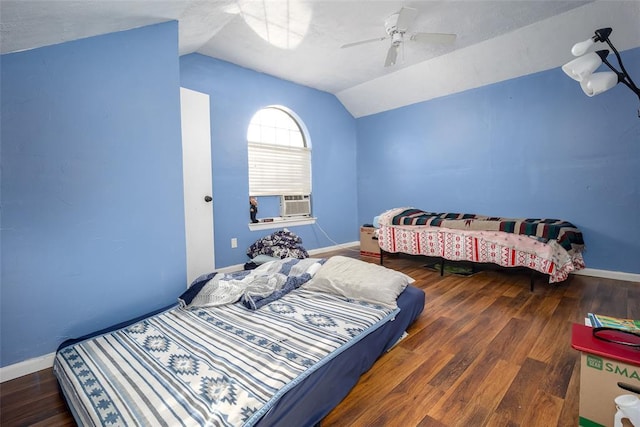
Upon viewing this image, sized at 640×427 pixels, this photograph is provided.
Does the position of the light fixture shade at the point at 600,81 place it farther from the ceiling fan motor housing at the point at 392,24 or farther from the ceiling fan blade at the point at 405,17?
the ceiling fan motor housing at the point at 392,24

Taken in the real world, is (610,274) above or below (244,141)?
below

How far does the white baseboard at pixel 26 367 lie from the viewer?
1554mm

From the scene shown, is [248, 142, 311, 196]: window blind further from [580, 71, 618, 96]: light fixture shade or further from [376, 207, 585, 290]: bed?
[580, 71, 618, 96]: light fixture shade

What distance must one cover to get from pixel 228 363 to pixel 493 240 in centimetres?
289

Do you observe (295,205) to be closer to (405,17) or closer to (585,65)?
(405,17)

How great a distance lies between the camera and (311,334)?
5.09 feet

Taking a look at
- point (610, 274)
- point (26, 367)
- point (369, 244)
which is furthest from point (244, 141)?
point (610, 274)

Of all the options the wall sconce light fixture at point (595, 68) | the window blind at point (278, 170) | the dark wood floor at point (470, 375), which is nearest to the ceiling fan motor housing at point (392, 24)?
the wall sconce light fixture at point (595, 68)

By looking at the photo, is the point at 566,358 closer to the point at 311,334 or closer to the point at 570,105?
the point at 311,334

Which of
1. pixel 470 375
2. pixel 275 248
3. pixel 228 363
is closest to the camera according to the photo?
pixel 228 363

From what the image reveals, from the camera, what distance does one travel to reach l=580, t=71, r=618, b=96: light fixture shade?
1557 mm

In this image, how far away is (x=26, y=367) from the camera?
1608 mm

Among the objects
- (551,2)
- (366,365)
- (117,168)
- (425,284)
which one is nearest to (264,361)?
(366,365)

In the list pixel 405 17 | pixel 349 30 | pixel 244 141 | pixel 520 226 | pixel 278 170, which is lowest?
pixel 520 226
